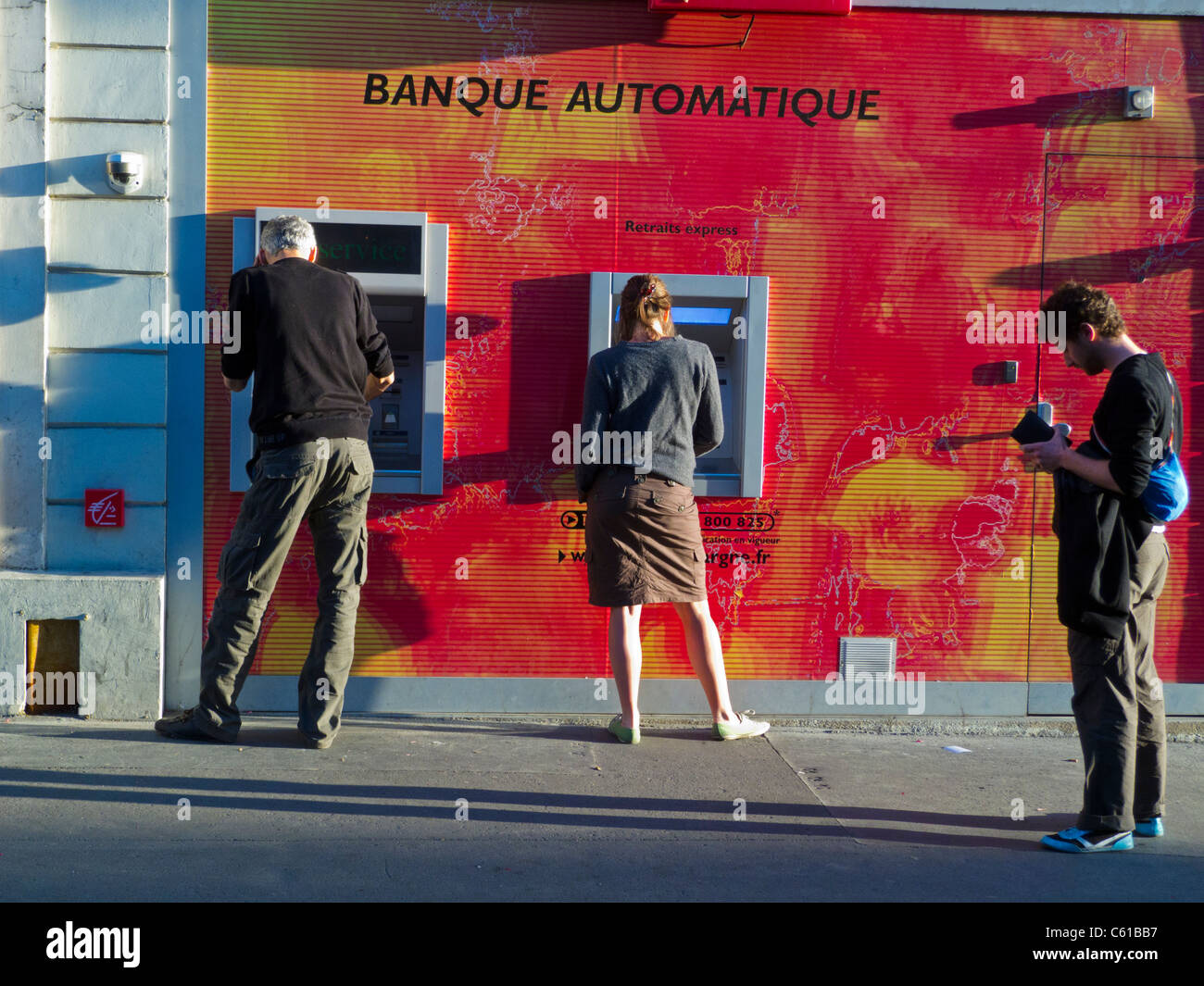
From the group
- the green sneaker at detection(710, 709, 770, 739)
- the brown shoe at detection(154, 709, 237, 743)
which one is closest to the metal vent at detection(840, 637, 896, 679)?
the green sneaker at detection(710, 709, 770, 739)

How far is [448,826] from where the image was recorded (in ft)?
12.4

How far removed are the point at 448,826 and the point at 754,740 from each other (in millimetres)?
1668

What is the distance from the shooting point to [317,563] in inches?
180

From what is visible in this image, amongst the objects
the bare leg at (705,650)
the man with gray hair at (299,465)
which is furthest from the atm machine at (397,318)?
the bare leg at (705,650)

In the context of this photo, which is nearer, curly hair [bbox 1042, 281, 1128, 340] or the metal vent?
curly hair [bbox 1042, 281, 1128, 340]

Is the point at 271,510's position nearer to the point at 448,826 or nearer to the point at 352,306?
the point at 352,306

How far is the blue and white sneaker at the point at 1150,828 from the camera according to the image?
12.7ft

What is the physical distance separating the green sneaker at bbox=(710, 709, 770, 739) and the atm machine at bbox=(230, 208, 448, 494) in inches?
64.9

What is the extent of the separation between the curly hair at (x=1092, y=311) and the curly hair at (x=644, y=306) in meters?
1.61

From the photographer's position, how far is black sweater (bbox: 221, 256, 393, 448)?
4.33 metres

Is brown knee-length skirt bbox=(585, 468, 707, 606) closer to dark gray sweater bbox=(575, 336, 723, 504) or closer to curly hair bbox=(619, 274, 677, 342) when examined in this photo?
dark gray sweater bbox=(575, 336, 723, 504)

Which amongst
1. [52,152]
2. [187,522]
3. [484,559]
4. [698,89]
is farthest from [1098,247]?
[52,152]

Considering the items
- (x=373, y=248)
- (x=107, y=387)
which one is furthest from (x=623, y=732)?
(x=107, y=387)

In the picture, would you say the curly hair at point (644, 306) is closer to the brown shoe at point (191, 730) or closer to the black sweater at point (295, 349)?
the black sweater at point (295, 349)
